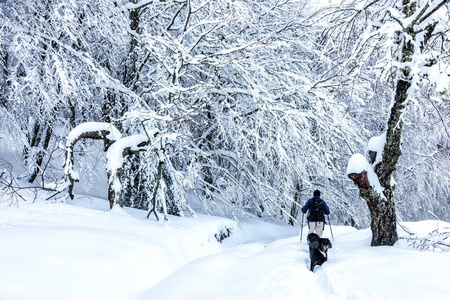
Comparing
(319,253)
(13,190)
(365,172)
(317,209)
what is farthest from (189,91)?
(319,253)

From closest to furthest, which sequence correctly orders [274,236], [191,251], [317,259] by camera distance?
[317,259] → [191,251] → [274,236]

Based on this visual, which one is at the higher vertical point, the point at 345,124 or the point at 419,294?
the point at 345,124

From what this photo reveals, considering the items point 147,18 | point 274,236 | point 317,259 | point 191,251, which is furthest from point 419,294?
point 274,236

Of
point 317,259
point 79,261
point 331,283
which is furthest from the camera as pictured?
point 317,259

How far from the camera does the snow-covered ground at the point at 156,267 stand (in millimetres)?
3975

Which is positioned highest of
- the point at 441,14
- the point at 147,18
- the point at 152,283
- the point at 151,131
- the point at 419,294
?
the point at 147,18

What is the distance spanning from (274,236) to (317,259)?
7590mm

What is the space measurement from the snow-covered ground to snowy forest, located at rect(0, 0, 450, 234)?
3.23ft

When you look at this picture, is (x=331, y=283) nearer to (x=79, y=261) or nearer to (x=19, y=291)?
(x=79, y=261)

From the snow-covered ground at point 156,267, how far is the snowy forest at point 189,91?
3.23 feet

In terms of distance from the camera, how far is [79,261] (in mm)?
4449

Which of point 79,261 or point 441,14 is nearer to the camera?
point 79,261

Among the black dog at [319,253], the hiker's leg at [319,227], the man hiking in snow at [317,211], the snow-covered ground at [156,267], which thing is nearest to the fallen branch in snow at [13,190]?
the snow-covered ground at [156,267]

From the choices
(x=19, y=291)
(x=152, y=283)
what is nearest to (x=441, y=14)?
(x=152, y=283)
